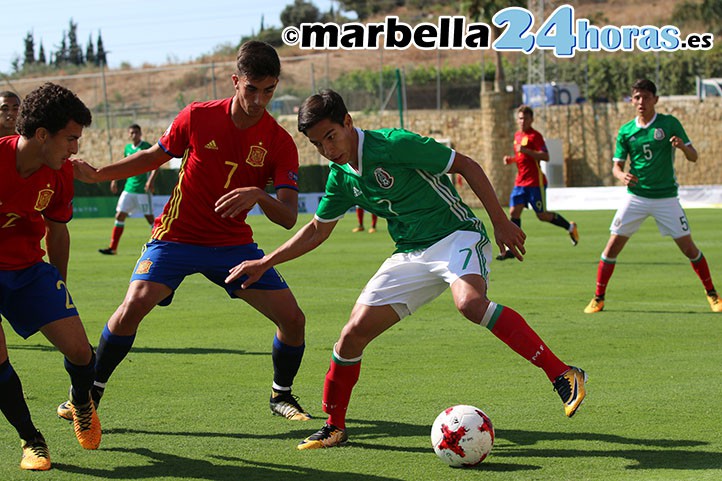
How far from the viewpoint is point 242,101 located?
6.88 meters

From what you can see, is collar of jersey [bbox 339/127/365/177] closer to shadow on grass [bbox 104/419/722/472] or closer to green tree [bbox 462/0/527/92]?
shadow on grass [bbox 104/419/722/472]

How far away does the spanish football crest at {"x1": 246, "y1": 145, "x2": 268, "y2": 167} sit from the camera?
703cm

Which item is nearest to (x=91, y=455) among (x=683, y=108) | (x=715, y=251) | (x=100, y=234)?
(x=715, y=251)

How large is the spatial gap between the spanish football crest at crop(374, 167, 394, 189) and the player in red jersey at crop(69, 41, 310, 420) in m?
0.69

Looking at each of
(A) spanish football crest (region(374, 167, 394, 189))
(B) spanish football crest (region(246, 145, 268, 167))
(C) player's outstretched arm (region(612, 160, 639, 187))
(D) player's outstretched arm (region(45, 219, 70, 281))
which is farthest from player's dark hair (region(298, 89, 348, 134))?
(C) player's outstretched arm (region(612, 160, 639, 187))

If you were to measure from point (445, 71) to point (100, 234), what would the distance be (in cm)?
4438

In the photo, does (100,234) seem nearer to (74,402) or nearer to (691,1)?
(74,402)

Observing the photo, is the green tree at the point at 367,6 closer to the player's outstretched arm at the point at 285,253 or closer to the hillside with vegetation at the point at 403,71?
the hillside with vegetation at the point at 403,71

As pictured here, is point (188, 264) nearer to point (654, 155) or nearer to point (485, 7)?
point (654, 155)

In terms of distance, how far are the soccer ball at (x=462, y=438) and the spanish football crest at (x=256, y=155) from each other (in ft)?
6.87

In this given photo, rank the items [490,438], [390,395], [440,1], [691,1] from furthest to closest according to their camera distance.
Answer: [440,1]
[691,1]
[390,395]
[490,438]

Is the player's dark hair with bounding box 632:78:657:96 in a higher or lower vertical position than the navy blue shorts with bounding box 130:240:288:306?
higher

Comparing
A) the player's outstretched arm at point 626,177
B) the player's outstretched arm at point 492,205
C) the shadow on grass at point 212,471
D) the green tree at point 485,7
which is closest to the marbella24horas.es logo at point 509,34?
the green tree at point 485,7

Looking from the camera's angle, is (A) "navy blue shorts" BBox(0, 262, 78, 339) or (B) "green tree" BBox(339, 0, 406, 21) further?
(B) "green tree" BBox(339, 0, 406, 21)
